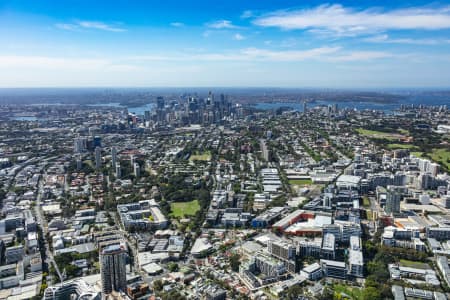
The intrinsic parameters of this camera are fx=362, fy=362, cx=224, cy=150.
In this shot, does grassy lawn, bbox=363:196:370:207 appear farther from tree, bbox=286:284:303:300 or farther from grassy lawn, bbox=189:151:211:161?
grassy lawn, bbox=189:151:211:161

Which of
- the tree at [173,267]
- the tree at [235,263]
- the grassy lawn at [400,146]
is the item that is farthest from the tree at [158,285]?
the grassy lawn at [400,146]

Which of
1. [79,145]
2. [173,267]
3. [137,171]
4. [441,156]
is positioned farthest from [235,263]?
[79,145]

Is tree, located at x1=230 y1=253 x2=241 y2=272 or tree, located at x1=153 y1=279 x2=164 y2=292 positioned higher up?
tree, located at x1=230 y1=253 x2=241 y2=272

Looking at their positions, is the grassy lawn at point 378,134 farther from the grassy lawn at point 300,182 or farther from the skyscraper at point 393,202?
the skyscraper at point 393,202

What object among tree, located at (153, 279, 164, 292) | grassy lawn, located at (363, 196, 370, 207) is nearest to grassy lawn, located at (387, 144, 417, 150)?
grassy lawn, located at (363, 196, 370, 207)

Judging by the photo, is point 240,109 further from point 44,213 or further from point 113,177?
point 44,213

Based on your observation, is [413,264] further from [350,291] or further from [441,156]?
[441,156]

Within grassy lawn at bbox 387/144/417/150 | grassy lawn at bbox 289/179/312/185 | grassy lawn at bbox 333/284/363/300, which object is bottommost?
grassy lawn at bbox 333/284/363/300
